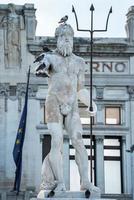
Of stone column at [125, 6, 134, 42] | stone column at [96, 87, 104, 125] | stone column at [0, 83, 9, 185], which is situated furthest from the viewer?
stone column at [125, 6, 134, 42]

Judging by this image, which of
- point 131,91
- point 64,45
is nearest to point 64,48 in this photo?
point 64,45

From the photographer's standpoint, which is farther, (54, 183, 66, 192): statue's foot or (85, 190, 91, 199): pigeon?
(54, 183, 66, 192): statue's foot

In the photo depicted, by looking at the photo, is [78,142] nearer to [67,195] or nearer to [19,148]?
[67,195]

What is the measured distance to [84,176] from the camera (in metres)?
15.5

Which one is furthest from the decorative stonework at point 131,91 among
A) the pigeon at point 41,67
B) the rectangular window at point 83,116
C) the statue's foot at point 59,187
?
the statue's foot at point 59,187

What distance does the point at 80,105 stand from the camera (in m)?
40.7

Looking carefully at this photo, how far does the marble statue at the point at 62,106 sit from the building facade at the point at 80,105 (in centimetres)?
2458

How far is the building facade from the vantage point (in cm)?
4088

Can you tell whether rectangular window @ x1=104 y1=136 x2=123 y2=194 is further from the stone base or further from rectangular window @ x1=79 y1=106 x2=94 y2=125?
the stone base

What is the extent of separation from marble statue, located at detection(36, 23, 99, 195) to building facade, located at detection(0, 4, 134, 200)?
24.6 meters

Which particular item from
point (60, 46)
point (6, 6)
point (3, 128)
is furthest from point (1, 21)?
point (60, 46)

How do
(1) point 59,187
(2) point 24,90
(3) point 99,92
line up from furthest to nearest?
(3) point 99,92, (2) point 24,90, (1) point 59,187

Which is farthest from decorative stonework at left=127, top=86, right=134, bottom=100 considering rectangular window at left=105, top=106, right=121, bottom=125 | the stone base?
the stone base

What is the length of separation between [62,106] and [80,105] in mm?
25105
